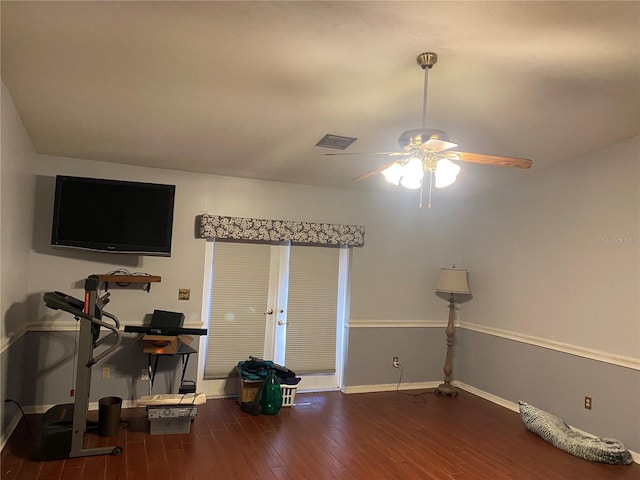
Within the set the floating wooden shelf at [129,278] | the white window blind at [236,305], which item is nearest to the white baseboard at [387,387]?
the white window blind at [236,305]

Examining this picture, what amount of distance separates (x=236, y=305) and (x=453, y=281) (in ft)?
8.46

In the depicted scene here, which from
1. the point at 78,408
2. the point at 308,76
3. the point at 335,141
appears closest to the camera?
the point at 308,76

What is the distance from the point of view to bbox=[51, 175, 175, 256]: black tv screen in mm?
4129

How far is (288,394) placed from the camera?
15.7ft

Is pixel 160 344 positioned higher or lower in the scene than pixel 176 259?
lower

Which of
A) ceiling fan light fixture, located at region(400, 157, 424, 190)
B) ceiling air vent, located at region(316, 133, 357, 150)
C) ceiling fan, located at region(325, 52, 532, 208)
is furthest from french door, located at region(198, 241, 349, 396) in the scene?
ceiling fan light fixture, located at region(400, 157, 424, 190)

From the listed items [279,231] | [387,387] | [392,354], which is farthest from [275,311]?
[387,387]

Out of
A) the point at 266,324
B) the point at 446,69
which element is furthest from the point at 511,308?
the point at 446,69

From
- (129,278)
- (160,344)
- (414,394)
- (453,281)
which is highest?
(453,281)

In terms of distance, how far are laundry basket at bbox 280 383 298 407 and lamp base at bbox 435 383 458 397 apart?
6.15 feet

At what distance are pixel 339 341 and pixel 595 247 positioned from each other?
9.60ft

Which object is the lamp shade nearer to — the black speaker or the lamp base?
the lamp base

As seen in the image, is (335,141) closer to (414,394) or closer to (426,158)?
(426,158)

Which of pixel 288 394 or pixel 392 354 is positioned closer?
pixel 288 394
